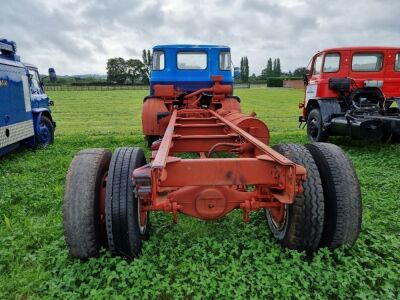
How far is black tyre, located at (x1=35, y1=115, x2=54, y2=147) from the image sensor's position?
8609 mm

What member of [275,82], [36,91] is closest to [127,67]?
[275,82]

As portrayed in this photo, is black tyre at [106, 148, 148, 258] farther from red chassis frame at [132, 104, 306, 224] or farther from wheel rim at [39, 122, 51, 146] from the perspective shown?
wheel rim at [39, 122, 51, 146]

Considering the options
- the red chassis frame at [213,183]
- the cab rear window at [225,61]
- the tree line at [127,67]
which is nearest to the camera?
the red chassis frame at [213,183]

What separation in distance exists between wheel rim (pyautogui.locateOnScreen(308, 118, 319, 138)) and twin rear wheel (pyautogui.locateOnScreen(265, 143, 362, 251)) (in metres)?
5.67

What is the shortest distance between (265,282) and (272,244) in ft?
1.94

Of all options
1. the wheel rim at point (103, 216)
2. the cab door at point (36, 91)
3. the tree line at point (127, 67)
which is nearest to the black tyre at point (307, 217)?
the wheel rim at point (103, 216)

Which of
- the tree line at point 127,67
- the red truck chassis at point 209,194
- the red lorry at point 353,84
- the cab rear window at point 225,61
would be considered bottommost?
the red truck chassis at point 209,194

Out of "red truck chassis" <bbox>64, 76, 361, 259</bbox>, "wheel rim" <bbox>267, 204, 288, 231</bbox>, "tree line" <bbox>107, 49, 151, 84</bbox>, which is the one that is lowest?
"wheel rim" <bbox>267, 204, 288, 231</bbox>

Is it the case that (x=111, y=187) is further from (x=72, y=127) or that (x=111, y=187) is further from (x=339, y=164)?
(x=72, y=127)

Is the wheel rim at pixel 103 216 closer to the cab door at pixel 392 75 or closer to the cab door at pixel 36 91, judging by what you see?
the cab door at pixel 36 91

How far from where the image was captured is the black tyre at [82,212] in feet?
9.60

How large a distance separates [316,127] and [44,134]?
21.7ft

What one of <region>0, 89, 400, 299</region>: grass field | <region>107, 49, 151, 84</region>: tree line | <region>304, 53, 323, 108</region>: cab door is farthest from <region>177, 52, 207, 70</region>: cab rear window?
<region>107, 49, 151, 84</region>: tree line

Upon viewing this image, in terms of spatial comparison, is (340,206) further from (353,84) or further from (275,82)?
(275,82)
